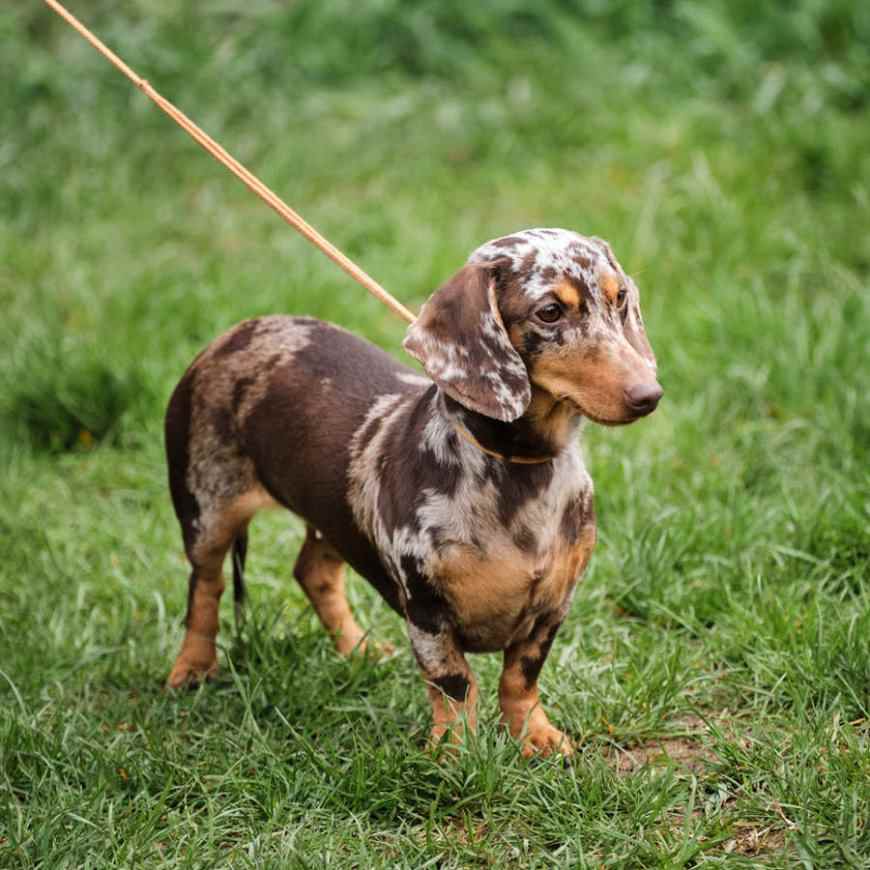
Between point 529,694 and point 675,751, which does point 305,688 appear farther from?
point 675,751

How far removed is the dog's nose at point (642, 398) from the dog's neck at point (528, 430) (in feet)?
0.76

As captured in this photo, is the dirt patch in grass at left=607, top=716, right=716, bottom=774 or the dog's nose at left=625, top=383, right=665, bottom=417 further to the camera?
the dirt patch in grass at left=607, top=716, right=716, bottom=774

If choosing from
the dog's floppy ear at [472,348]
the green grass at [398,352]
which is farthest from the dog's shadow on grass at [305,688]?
the dog's floppy ear at [472,348]

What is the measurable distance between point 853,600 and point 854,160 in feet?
10.4

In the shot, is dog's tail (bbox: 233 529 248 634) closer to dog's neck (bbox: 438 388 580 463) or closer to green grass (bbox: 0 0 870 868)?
green grass (bbox: 0 0 870 868)

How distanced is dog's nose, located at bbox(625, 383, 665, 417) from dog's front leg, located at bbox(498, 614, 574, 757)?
0.72 meters

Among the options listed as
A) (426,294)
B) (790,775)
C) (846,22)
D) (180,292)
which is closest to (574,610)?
(790,775)

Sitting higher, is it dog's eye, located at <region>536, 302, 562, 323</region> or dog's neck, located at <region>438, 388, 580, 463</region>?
dog's eye, located at <region>536, 302, 562, 323</region>

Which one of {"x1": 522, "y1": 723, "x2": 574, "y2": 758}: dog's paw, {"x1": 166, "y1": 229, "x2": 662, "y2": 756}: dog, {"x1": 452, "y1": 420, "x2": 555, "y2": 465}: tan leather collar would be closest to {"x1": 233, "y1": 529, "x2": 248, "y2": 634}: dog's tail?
{"x1": 166, "y1": 229, "x2": 662, "y2": 756}: dog

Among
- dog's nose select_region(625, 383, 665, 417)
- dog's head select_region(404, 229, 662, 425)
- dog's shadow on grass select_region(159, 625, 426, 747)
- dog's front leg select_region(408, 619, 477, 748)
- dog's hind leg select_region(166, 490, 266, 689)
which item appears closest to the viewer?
dog's nose select_region(625, 383, 665, 417)

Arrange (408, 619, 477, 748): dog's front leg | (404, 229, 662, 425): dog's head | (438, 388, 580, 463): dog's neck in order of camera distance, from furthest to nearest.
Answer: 1. (408, 619, 477, 748): dog's front leg
2. (438, 388, 580, 463): dog's neck
3. (404, 229, 662, 425): dog's head

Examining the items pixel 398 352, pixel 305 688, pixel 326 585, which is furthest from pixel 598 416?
pixel 398 352

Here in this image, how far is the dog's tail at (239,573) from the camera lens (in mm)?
4008

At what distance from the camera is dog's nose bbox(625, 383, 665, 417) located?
2691mm
